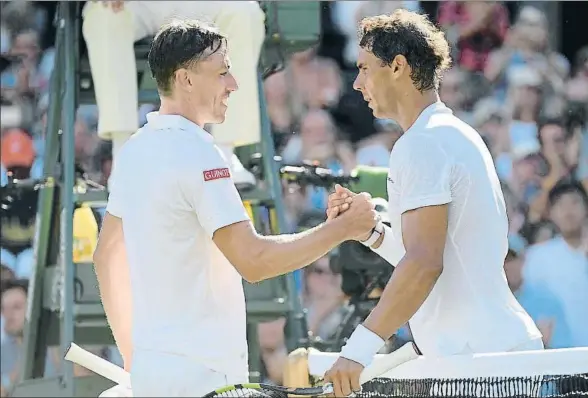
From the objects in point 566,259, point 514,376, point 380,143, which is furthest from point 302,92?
point 514,376

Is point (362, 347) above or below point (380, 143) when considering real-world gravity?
below

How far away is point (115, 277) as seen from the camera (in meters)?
3.18

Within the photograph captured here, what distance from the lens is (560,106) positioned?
25.7ft

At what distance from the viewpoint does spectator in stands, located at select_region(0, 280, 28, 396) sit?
6988mm

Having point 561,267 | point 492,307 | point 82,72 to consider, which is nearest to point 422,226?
point 492,307

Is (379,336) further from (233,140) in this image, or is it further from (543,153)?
(543,153)

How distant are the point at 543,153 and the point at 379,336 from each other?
507cm

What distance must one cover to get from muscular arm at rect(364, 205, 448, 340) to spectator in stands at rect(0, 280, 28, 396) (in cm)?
468

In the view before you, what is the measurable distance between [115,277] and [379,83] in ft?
2.95

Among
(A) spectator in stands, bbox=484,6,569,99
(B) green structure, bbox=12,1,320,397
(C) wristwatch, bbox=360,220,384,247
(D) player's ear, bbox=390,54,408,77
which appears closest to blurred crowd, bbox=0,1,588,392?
(A) spectator in stands, bbox=484,6,569,99

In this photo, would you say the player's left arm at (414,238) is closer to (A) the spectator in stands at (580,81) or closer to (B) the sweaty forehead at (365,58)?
(B) the sweaty forehead at (365,58)

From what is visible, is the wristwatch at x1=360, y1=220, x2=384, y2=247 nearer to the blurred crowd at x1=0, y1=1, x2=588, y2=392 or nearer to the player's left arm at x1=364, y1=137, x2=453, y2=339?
the player's left arm at x1=364, y1=137, x2=453, y2=339

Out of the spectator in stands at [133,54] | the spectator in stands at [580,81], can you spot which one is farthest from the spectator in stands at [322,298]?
the spectator in stands at [580,81]

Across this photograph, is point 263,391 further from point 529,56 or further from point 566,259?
point 529,56
